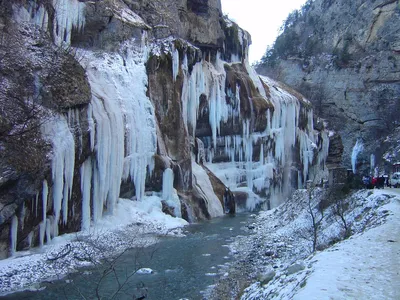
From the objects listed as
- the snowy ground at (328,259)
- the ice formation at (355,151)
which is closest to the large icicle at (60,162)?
the snowy ground at (328,259)

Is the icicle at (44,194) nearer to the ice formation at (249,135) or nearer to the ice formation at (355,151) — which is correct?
the ice formation at (249,135)

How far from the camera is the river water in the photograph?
12.6m

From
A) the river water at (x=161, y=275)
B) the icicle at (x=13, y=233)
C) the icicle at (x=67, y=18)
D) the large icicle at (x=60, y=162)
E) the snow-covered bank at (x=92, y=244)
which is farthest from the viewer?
the icicle at (x=67, y=18)

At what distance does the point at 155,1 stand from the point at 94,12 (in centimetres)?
732

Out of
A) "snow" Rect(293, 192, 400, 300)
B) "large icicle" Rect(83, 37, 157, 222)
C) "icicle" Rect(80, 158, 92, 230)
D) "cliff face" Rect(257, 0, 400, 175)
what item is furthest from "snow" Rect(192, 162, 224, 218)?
"cliff face" Rect(257, 0, 400, 175)

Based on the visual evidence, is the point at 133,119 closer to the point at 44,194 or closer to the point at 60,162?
the point at 60,162

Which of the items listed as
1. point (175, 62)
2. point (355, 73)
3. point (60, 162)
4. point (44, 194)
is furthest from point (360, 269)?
point (355, 73)

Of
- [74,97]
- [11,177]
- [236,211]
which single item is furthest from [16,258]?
[236,211]

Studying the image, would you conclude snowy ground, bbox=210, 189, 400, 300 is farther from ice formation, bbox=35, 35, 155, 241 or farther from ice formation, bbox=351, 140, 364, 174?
ice formation, bbox=351, 140, 364, 174

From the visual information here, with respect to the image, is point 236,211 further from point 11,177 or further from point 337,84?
point 337,84

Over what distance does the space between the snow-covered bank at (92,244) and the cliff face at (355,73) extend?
29.8m

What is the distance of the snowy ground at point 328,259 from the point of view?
27.7 ft

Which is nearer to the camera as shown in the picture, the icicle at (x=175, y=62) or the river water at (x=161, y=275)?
the river water at (x=161, y=275)

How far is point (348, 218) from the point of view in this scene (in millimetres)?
17766
